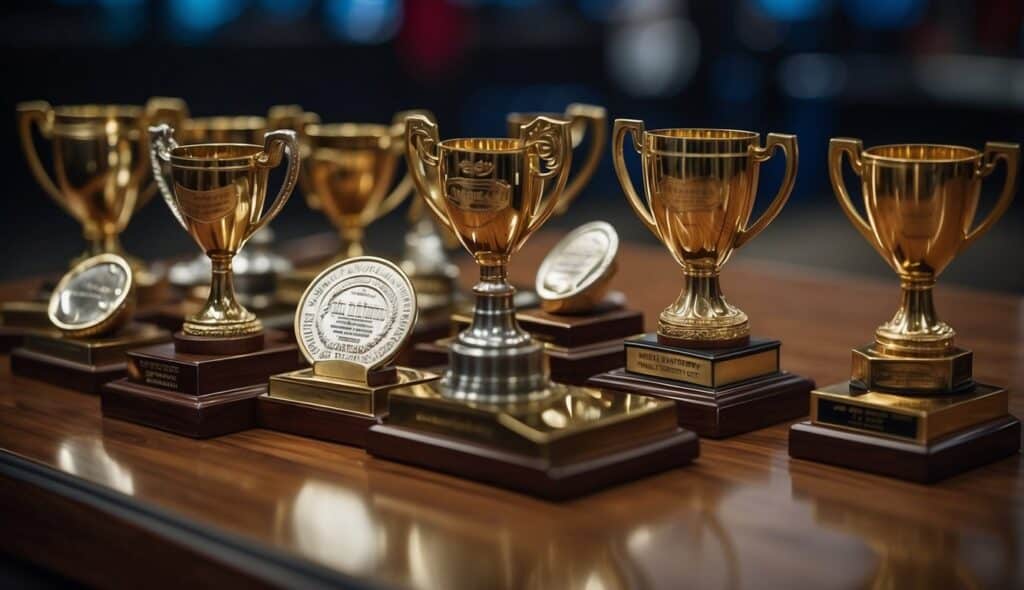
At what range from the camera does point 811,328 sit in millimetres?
2234

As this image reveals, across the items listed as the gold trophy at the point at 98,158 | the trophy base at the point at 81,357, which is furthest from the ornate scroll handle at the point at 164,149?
the gold trophy at the point at 98,158

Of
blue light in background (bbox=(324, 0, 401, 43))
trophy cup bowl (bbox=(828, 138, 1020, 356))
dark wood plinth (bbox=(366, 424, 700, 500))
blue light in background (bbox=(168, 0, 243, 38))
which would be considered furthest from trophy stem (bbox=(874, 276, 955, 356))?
blue light in background (bbox=(324, 0, 401, 43))

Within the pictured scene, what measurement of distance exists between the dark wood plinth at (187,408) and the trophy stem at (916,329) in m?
0.75

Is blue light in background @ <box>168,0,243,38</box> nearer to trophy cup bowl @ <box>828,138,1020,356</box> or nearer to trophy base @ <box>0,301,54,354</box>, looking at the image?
trophy base @ <box>0,301,54,354</box>

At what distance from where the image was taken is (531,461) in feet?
4.58

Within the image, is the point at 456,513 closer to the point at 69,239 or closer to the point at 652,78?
the point at 69,239

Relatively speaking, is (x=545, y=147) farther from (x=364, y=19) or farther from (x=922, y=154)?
(x=364, y=19)

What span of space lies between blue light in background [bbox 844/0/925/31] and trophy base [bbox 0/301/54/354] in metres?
5.44

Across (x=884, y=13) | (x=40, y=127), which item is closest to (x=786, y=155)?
(x=40, y=127)

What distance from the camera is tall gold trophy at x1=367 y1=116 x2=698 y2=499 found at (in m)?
1.41

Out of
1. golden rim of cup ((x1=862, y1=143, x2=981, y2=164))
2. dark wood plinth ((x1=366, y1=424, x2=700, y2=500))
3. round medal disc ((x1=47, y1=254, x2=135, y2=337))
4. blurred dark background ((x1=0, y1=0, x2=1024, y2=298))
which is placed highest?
blurred dark background ((x1=0, y1=0, x2=1024, y2=298))

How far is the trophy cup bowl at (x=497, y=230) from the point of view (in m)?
1.48

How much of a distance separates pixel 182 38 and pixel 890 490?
12.8 ft

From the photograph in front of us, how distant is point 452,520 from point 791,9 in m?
6.16
